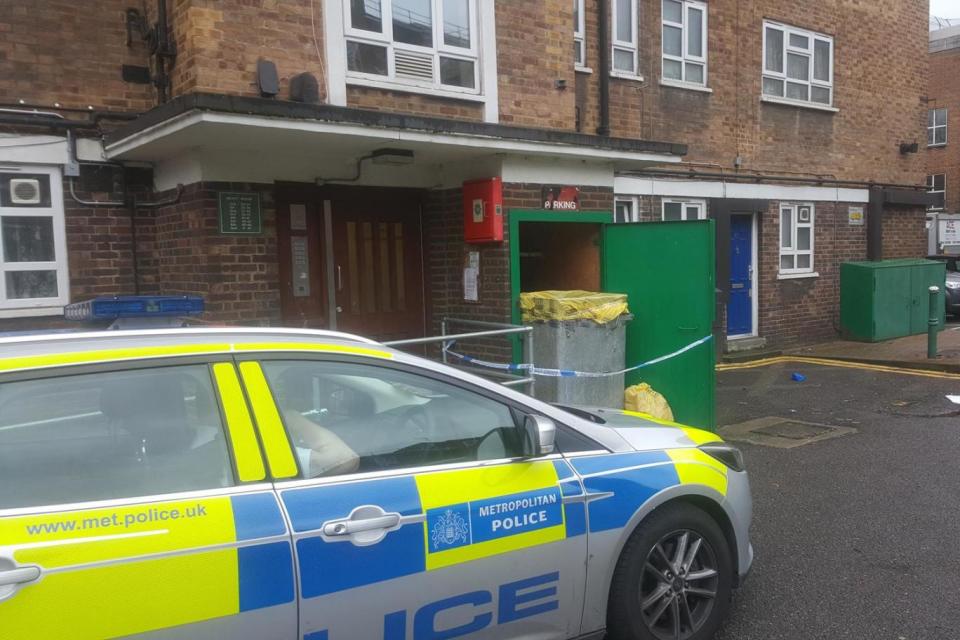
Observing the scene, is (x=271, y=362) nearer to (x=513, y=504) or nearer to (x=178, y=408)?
(x=178, y=408)

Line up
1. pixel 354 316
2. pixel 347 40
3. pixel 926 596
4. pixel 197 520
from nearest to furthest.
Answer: pixel 197 520
pixel 926 596
pixel 347 40
pixel 354 316

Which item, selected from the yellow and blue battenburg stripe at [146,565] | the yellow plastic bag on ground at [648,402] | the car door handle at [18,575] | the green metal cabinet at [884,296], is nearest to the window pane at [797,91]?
the green metal cabinet at [884,296]

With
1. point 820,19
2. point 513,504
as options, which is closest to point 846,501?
point 513,504

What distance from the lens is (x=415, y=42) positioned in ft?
23.8

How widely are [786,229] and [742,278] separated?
4.51ft

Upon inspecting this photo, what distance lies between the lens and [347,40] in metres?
6.80

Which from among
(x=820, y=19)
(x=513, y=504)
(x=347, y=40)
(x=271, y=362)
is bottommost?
(x=513, y=504)

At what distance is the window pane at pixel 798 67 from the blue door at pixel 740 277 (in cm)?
272

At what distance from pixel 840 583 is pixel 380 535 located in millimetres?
2896

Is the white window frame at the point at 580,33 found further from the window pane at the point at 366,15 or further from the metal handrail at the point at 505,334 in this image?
the metal handrail at the point at 505,334

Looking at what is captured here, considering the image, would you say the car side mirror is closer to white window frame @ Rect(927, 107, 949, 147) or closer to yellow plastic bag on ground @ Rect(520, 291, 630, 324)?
yellow plastic bag on ground @ Rect(520, 291, 630, 324)

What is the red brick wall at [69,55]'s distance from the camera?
20.7 feet

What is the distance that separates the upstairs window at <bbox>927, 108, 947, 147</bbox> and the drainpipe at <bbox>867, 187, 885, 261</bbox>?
17932 millimetres

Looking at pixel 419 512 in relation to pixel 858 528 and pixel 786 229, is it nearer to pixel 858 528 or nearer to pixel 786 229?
pixel 858 528
